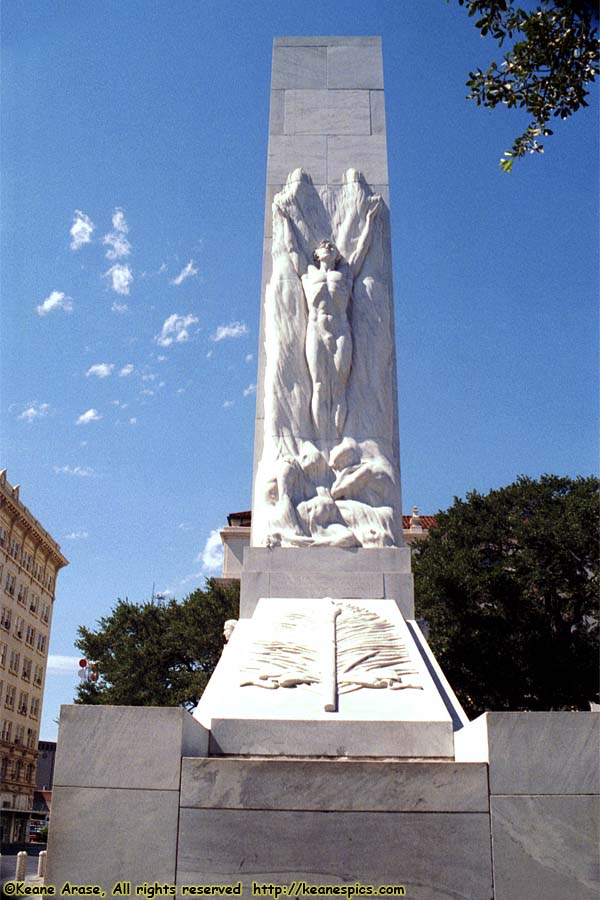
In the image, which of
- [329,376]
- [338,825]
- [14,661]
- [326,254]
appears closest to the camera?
[338,825]

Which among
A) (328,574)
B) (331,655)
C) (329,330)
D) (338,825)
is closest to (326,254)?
(329,330)

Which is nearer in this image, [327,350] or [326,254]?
[327,350]

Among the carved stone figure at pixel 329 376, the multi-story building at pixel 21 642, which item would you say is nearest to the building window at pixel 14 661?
the multi-story building at pixel 21 642

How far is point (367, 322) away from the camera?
12.3 meters

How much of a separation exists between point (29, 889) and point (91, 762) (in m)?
1.42

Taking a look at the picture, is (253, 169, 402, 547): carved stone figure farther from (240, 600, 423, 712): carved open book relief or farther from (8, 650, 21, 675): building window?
(8, 650, 21, 675): building window

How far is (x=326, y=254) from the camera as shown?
12477mm

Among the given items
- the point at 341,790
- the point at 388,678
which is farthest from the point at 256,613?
the point at 341,790

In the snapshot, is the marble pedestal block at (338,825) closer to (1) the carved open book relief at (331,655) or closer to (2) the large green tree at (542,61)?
(1) the carved open book relief at (331,655)

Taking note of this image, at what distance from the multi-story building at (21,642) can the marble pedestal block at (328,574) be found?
48837 millimetres

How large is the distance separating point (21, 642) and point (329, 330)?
57.3 meters

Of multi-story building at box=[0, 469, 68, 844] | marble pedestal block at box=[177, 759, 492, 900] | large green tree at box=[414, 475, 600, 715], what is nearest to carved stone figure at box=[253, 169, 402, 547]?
marble pedestal block at box=[177, 759, 492, 900]

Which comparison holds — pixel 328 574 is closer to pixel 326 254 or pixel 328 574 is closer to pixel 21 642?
pixel 326 254

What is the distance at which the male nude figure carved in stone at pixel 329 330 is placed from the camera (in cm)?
1174
